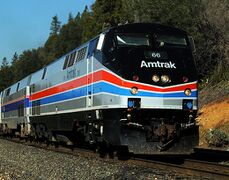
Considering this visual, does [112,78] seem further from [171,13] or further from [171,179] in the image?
[171,13]

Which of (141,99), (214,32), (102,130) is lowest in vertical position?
(102,130)

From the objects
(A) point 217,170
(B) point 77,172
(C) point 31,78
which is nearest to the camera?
(A) point 217,170

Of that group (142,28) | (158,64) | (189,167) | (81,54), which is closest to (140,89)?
(158,64)

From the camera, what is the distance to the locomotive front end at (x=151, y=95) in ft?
42.1

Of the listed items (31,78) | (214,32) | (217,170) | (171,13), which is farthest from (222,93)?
(217,170)

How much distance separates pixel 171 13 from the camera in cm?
2794

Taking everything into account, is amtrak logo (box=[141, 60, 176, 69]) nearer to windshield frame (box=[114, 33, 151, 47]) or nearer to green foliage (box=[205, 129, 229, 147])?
windshield frame (box=[114, 33, 151, 47])

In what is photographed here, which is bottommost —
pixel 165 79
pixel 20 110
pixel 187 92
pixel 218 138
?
pixel 218 138

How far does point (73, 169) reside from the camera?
1312 cm

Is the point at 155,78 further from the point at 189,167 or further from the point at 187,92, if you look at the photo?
the point at 189,167

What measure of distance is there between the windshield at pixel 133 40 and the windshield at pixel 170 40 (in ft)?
1.29

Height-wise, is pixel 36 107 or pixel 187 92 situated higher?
pixel 187 92

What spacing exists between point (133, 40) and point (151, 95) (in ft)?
6.14

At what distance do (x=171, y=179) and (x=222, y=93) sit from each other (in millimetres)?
15115
